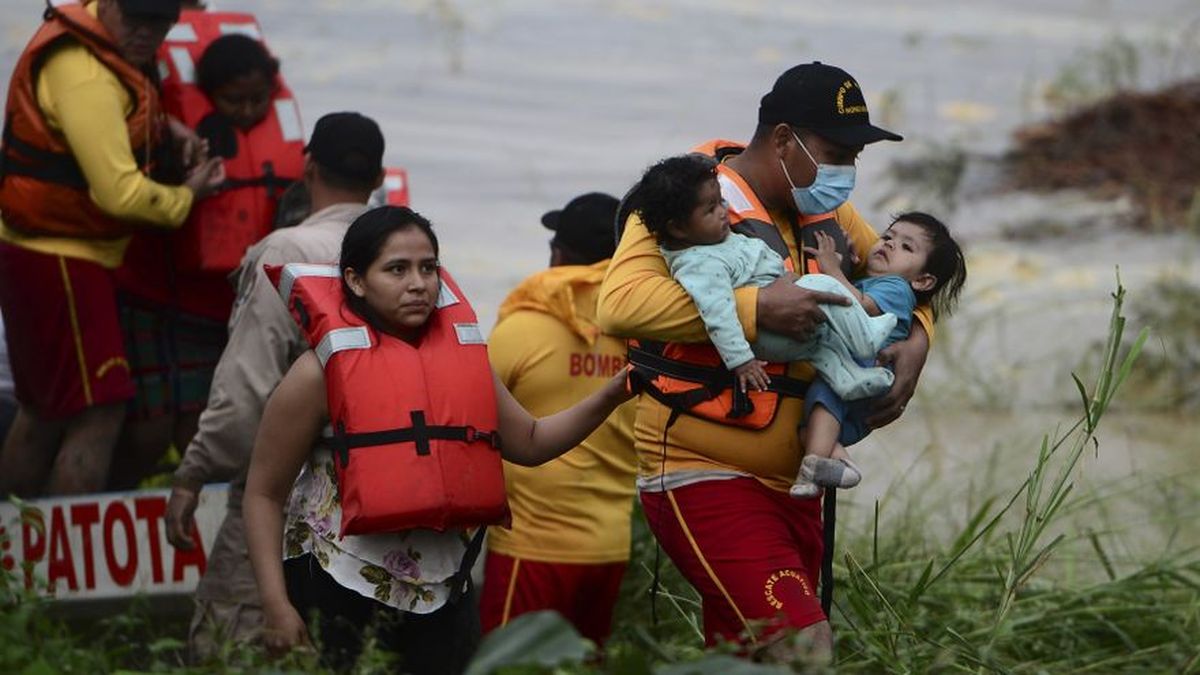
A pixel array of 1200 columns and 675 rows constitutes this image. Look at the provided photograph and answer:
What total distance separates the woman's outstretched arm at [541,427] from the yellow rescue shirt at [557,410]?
101 centimetres

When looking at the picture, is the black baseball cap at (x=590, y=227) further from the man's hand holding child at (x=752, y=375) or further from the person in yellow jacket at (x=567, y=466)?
the man's hand holding child at (x=752, y=375)

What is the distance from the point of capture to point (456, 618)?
184 inches

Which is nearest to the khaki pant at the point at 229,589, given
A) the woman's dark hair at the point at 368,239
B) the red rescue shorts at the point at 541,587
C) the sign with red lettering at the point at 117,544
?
the sign with red lettering at the point at 117,544

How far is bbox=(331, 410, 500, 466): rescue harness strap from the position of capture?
14.4 feet

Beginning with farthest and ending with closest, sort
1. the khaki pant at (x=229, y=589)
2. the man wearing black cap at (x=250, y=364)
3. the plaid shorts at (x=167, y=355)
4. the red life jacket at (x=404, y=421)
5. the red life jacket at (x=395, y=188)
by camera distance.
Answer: the red life jacket at (x=395, y=188) → the plaid shorts at (x=167, y=355) → the khaki pant at (x=229, y=589) → the man wearing black cap at (x=250, y=364) → the red life jacket at (x=404, y=421)

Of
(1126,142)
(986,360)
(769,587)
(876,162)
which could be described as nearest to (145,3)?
(769,587)

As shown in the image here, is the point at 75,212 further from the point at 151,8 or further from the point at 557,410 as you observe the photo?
the point at 557,410

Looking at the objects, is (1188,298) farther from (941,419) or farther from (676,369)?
(676,369)

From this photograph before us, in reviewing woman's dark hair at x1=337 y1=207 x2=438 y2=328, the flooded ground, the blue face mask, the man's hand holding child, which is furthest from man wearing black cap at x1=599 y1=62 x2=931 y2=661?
the flooded ground

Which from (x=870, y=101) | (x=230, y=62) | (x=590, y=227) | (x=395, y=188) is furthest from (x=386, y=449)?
(x=870, y=101)

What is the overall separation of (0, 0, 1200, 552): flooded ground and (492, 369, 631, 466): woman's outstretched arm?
3.25 meters

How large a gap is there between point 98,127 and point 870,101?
8.84m

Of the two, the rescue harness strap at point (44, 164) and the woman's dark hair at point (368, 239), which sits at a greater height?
the rescue harness strap at point (44, 164)

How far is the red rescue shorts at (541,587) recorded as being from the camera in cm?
586
